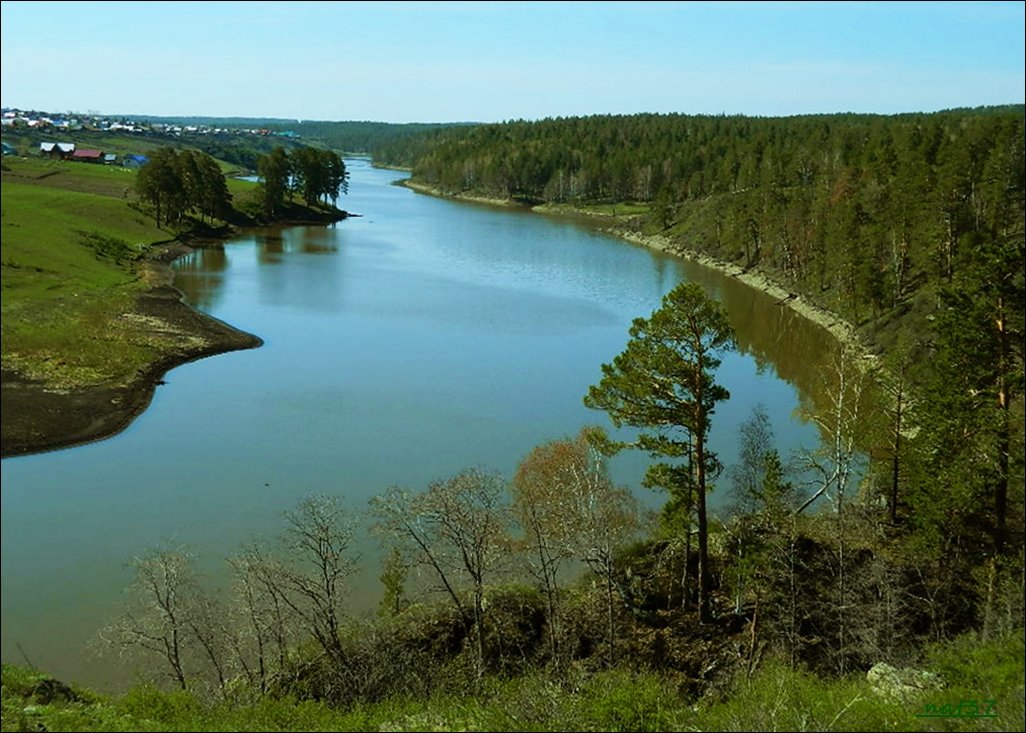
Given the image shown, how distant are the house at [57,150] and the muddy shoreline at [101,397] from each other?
3915 cm

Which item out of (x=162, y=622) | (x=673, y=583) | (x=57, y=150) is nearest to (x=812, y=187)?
(x=673, y=583)

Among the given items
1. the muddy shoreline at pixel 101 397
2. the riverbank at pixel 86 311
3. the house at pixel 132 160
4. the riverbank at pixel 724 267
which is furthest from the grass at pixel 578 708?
the house at pixel 132 160

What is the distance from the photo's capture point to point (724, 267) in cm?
6812

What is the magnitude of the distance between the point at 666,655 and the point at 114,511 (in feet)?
43.2

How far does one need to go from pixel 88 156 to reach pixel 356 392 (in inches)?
2648

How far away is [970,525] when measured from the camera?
16594 mm

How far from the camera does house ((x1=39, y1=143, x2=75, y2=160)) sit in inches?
2849

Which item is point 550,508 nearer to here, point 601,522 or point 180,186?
point 601,522

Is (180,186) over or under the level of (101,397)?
over

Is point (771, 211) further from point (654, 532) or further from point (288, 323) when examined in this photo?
point (654, 532)

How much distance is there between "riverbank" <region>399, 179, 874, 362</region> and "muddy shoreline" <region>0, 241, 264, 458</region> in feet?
97.8

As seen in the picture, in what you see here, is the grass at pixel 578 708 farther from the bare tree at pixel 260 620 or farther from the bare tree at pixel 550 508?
the bare tree at pixel 550 508

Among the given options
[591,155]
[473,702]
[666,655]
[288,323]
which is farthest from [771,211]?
[591,155]

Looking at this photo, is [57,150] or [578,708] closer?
[578,708]
